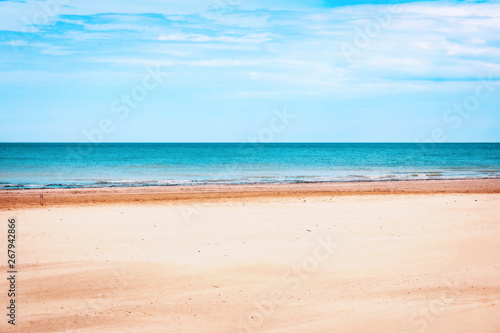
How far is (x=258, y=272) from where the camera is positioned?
9469 millimetres

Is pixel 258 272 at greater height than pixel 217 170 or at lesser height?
greater

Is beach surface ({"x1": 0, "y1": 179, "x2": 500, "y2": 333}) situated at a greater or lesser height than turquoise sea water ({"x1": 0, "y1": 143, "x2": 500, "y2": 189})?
greater

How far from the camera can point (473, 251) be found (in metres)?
11.0

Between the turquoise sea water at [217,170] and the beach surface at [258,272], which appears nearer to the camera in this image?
the beach surface at [258,272]

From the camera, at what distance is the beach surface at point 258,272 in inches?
291

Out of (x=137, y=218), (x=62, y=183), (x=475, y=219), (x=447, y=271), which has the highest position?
(x=447, y=271)

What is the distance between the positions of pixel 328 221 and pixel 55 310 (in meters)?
8.82

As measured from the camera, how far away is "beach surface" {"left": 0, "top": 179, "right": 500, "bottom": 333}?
7391 millimetres

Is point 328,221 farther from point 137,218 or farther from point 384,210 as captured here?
point 137,218

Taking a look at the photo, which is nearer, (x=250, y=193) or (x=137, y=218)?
(x=137, y=218)

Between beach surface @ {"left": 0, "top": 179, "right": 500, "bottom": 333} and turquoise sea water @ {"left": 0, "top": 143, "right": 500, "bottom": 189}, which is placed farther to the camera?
turquoise sea water @ {"left": 0, "top": 143, "right": 500, "bottom": 189}

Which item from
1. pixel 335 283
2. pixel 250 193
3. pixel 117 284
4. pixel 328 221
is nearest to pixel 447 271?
pixel 335 283

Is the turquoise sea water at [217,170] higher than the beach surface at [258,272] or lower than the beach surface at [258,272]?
lower

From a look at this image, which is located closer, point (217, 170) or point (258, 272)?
point (258, 272)
